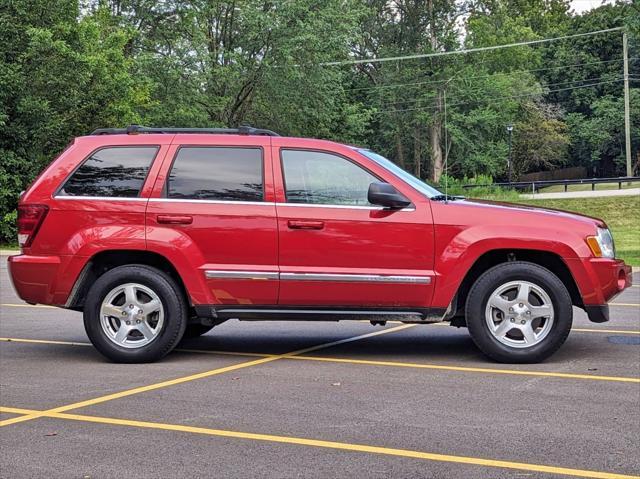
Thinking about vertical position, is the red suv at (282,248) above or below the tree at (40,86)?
below

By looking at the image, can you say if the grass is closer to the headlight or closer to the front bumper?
the headlight

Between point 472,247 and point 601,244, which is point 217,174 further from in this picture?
point 601,244

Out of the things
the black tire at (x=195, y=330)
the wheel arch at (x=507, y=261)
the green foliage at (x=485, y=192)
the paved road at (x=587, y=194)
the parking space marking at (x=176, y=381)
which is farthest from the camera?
the green foliage at (x=485, y=192)

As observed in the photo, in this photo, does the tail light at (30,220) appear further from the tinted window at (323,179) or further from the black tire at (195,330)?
the tinted window at (323,179)

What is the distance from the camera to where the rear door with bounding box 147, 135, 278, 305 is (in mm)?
7773

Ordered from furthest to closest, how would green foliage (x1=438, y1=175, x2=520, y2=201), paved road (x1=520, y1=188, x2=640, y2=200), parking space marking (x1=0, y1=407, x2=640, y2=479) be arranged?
green foliage (x1=438, y1=175, x2=520, y2=201) → paved road (x1=520, y1=188, x2=640, y2=200) → parking space marking (x1=0, y1=407, x2=640, y2=479)

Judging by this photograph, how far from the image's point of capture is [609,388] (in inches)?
262

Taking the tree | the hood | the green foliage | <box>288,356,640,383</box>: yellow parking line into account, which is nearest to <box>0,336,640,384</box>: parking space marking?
<box>288,356,640,383</box>: yellow parking line

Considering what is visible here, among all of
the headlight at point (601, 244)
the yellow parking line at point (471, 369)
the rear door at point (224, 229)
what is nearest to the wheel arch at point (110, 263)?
the rear door at point (224, 229)

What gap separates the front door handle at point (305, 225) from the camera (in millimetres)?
7719

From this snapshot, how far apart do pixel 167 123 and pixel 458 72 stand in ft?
87.5

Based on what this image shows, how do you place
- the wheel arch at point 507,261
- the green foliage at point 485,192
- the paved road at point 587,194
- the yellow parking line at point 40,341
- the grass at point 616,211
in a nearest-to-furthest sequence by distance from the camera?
the wheel arch at point 507,261, the yellow parking line at point 40,341, the grass at point 616,211, the paved road at point 587,194, the green foliage at point 485,192

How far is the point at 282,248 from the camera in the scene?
25.5ft

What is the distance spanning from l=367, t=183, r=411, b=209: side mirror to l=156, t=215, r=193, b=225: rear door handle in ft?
5.20
